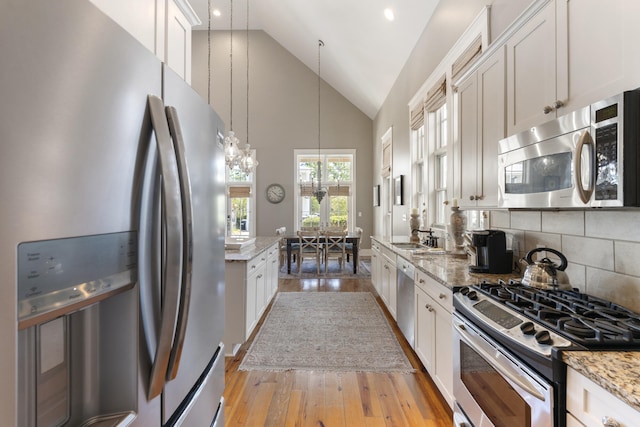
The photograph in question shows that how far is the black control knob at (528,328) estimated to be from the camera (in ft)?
3.39

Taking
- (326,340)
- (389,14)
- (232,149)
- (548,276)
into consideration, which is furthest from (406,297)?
(389,14)

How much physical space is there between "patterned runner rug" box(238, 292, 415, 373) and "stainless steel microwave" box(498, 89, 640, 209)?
175 cm

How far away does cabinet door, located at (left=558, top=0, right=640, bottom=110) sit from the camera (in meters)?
0.99

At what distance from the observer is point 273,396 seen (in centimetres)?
213

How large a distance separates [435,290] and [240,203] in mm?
6844

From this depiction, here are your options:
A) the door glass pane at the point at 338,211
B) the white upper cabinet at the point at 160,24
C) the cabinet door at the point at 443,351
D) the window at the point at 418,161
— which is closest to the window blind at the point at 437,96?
the window at the point at 418,161

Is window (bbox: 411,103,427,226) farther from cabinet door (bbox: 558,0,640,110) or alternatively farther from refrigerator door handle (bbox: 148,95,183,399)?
refrigerator door handle (bbox: 148,95,183,399)

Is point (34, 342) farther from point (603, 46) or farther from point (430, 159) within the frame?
point (430, 159)

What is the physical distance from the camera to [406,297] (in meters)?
2.67

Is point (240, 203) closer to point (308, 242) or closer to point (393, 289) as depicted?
point (308, 242)

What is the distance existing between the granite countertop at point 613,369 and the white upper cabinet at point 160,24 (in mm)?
1667

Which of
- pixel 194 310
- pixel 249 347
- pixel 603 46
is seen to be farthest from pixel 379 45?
pixel 194 310

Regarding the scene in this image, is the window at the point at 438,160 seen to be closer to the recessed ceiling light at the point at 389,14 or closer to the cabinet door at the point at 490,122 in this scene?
the recessed ceiling light at the point at 389,14

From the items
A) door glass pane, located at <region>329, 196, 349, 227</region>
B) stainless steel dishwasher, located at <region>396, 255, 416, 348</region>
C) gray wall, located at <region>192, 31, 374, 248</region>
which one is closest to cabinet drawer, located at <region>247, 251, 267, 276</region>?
stainless steel dishwasher, located at <region>396, 255, 416, 348</region>
